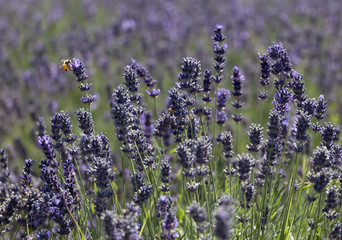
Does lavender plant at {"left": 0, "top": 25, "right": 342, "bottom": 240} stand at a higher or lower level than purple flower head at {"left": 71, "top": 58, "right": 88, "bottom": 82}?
lower

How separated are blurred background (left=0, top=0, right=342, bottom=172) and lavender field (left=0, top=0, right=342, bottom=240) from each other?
6cm

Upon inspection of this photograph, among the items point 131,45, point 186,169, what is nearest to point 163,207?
point 186,169

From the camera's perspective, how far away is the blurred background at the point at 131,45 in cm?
883

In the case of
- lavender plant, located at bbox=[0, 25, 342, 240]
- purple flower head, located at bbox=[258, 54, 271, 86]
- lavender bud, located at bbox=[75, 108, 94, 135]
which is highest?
purple flower head, located at bbox=[258, 54, 271, 86]

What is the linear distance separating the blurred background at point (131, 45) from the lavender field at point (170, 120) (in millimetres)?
57

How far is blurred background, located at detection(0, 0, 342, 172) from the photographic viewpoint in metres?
8.83

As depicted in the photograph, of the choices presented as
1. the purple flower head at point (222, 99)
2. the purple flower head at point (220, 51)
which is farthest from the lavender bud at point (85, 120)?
the purple flower head at point (222, 99)

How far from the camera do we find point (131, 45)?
1177cm

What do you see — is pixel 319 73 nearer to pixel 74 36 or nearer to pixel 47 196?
pixel 74 36

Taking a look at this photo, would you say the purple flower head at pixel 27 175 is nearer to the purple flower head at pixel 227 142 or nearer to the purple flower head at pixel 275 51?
the purple flower head at pixel 227 142

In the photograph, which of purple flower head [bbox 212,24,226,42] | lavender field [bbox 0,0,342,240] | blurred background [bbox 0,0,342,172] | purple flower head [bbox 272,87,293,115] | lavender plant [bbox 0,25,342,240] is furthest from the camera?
blurred background [bbox 0,0,342,172]

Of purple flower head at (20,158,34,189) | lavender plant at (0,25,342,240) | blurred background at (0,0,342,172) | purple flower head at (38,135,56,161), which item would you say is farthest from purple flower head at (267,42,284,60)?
blurred background at (0,0,342,172)

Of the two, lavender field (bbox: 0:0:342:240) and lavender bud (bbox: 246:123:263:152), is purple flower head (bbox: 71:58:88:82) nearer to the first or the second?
lavender field (bbox: 0:0:342:240)

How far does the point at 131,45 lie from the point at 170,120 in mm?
8705
